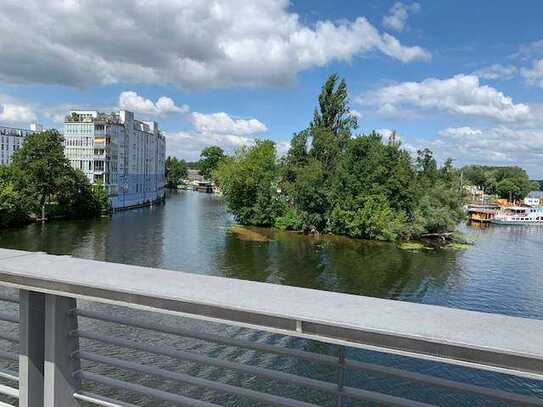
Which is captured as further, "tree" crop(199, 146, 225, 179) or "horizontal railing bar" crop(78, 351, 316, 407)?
"tree" crop(199, 146, 225, 179)

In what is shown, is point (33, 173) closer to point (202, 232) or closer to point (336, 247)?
point (202, 232)

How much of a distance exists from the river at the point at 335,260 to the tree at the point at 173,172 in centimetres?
8866

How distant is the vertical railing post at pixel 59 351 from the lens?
2621 mm

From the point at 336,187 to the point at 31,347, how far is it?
142 feet

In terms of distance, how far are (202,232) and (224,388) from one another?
1601 inches

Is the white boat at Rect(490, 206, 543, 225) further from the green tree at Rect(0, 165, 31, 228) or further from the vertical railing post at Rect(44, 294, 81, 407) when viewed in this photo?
the vertical railing post at Rect(44, 294, 81, 407)

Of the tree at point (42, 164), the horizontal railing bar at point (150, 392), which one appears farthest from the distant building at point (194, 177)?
the horizontal railing bar at point (150, 392)

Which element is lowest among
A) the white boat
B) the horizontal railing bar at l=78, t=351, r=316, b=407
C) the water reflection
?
the water reflection

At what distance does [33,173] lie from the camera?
46.8m

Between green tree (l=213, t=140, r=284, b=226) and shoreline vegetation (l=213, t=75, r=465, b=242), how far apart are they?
11cm

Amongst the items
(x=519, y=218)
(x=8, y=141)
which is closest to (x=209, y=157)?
(x=8, y=141)

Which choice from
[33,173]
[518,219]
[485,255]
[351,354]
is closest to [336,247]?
[485,255]

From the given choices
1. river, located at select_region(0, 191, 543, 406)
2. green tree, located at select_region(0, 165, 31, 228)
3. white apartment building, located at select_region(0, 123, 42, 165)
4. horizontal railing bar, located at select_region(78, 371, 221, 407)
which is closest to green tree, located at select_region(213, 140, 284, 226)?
river, located at select_region(0, 191, 543, 406)

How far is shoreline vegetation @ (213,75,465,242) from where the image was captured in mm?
43375
